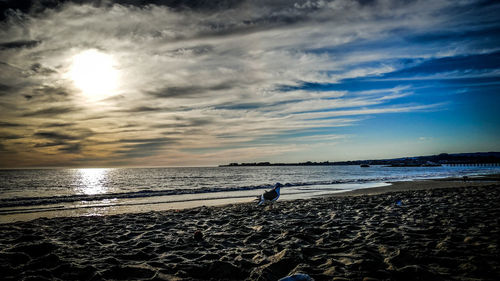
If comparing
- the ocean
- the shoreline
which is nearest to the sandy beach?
the shoreline

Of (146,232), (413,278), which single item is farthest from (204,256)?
(413,278)

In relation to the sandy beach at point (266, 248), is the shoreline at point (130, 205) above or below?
below

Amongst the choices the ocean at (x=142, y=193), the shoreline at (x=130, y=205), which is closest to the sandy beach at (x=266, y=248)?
the shoreline at (x=130, y=205)

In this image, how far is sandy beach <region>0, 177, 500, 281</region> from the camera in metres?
4.03

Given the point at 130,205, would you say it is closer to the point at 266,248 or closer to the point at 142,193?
the point at 142,193

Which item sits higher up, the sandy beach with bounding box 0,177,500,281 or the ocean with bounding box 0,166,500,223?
the sandy beach with bounding box 0,177,500,281

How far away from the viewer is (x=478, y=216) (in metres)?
7.26

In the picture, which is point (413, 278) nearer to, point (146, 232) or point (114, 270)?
point (114, 270)

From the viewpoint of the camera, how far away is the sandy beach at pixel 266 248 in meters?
4.03

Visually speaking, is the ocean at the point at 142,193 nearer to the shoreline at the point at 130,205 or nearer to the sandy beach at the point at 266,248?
the shoreline at the point at 130,205

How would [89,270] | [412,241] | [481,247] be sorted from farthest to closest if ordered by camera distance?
[412,241]
[481,247]
[89,270]

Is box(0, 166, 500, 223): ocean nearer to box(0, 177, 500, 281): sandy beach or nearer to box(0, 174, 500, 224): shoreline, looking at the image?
box(0, 174, 500, 224): shoreline

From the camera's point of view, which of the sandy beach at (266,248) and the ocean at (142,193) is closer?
the sandy beach at (266,248)

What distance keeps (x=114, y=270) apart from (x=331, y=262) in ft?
12.1
